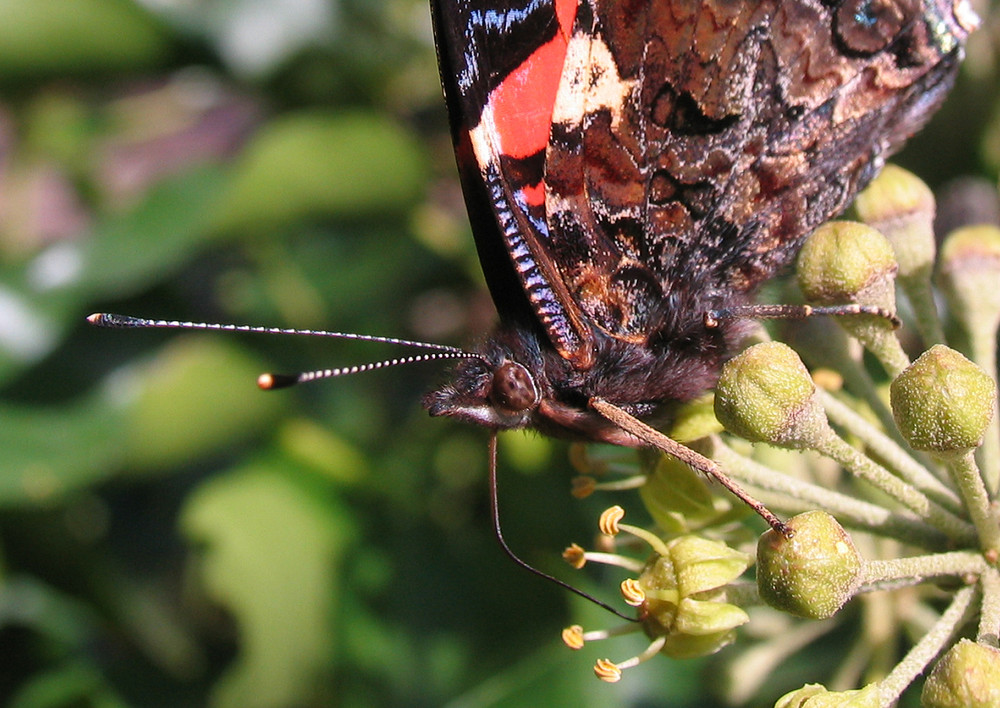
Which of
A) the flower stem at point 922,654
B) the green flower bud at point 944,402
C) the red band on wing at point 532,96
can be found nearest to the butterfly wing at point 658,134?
the red band on wing at point 532,96

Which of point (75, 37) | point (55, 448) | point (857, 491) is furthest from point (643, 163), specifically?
point (75, 37)

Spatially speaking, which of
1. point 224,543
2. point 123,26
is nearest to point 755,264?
point 224,543

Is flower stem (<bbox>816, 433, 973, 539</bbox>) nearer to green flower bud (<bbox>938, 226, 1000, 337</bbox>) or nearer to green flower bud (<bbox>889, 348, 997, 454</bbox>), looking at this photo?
green flower bud (<bbox>889, 348, 997, 454</bbox>)

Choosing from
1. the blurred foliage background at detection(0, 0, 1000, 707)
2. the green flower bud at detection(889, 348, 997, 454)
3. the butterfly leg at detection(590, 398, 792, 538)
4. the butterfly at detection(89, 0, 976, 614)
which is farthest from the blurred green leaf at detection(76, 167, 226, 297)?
the green flower bud at detection(889, 348, 997, 454)

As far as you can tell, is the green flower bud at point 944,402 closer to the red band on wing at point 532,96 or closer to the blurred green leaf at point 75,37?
the red band on wing at point 532,96

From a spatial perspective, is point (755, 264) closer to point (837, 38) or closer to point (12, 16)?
point (837, 38)

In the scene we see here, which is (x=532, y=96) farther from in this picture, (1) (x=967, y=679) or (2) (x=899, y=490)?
(1) (x=967, y=679)
